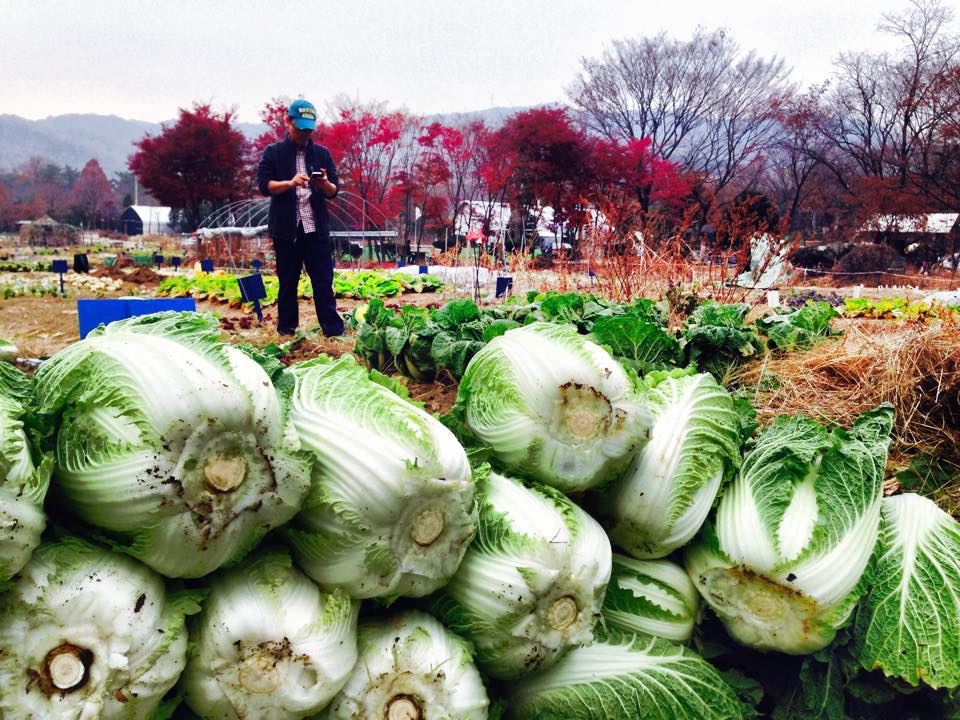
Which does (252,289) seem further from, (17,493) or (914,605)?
(914,605)

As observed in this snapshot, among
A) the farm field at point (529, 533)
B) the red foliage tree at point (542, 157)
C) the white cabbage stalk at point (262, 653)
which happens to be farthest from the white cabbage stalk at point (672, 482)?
the red foliage tree at point (542, 157)

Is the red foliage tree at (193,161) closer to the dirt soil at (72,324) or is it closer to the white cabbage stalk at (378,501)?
the dirt soil at (72,324)

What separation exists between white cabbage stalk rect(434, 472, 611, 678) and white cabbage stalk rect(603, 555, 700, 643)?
0.24 metres

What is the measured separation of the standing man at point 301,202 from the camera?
7223 millimetres

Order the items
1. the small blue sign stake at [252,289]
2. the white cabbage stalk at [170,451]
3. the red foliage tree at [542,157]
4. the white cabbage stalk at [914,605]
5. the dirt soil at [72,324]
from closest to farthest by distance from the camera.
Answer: the white cabbage stalk at [170,451], the white cabbage stalk at [914,605], the dirt soil at [72,324], the small blue sign stake at [252,289], the red foliage tree at [542,157]

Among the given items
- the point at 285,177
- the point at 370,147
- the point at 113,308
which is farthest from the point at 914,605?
the point at 370,147

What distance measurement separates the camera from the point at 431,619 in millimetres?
1990

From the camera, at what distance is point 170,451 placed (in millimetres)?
1509

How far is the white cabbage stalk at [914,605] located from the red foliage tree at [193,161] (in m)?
43.9

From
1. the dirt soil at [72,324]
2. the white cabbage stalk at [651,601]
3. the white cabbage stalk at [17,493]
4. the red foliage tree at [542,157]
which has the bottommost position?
the dirt soil at [72,324]

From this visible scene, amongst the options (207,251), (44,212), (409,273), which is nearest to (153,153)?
(207,251)

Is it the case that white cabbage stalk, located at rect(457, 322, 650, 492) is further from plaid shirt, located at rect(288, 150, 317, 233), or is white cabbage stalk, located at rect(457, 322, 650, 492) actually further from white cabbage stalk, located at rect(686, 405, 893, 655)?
plaid shirt, located at rect(288, 150, 317, 233)

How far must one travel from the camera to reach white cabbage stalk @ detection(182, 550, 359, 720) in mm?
1647

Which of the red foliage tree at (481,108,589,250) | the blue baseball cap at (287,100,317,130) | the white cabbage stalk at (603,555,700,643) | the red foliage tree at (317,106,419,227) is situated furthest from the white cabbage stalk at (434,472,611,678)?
the red foliage tree at (317,106,419,227)
